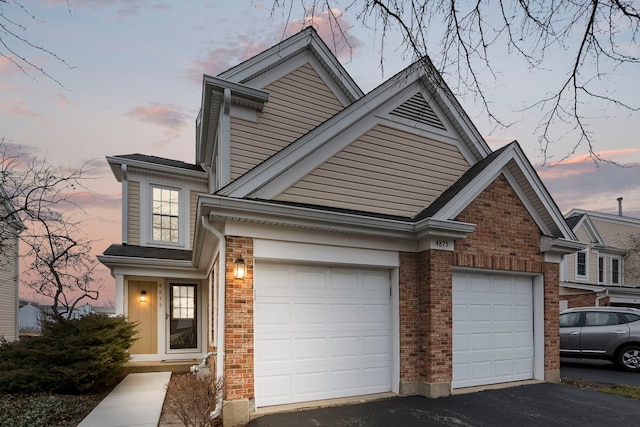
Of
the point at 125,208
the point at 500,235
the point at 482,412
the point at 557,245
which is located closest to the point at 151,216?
the point at 125,208

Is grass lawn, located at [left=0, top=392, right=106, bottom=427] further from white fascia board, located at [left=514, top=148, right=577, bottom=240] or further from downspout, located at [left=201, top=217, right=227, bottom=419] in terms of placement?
white fascia board, located at [left=514, top=148, right=577, bottom=240]

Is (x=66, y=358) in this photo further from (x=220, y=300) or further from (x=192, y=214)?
(x=192, y=214)

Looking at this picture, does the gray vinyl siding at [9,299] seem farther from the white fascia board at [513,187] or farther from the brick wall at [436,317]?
the white fascia board at [513,187]

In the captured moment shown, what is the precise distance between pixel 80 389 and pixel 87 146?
6.63 meters

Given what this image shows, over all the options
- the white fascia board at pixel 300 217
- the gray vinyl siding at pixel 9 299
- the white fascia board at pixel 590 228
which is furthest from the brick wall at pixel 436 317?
the white fascia board at pixel 590 228

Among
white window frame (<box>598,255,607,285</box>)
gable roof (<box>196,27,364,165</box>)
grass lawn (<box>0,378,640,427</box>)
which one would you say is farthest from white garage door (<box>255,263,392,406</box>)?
white window frame (<box>598,255,607,285</box>)

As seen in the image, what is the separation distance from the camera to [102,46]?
651 cm

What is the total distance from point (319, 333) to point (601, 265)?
24.3 m

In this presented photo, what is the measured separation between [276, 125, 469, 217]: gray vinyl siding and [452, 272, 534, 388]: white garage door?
197cm

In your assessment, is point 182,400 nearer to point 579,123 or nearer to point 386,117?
point 579,123

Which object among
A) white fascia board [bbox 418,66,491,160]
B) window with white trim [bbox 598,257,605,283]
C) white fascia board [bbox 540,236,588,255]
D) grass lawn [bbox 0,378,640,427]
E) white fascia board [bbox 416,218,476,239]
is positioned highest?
white fascia board [bbox 418,66,491,160]

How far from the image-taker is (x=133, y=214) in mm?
12109

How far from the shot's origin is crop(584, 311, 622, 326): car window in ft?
38.9

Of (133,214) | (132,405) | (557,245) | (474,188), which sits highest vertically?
(474,188)
